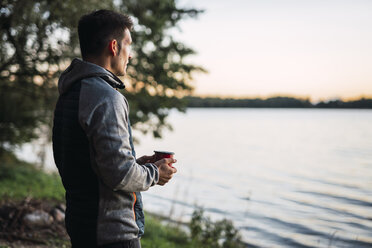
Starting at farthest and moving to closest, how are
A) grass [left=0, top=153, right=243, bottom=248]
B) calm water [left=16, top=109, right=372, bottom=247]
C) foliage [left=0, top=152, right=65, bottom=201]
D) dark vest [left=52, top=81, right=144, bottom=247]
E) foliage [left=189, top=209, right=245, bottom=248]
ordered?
calm water [left=16, top=109, right=372, bottom=247] < foliage [left=0, top=152, right=65, bottom=201] < foliage [left=189, top=209, right=245, bottom=248] < grass [left=0, top=153, right=243, bottom=248] < dark vest [left=52, top=81, right=144, bottom=247]

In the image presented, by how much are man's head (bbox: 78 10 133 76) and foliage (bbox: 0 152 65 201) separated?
6011 mm

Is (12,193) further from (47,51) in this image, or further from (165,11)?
(165,11)

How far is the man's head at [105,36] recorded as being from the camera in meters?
1.93

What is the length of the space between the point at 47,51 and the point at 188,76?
521 centimetres

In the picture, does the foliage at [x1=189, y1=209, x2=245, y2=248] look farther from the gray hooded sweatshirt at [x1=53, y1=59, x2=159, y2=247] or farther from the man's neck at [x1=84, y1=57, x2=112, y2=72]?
the man's neck at [x1=84, y1=57, x2=112, y2=72]

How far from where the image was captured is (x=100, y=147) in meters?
1.68

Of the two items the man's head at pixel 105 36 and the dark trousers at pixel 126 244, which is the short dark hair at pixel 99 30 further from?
the dark trousers at pixel 126 244

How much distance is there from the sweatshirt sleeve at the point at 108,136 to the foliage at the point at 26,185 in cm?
611

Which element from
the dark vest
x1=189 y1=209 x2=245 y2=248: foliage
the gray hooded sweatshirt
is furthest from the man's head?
x1=189 y1=209 x2=245 y2=248: foliage

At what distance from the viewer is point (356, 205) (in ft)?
39.2

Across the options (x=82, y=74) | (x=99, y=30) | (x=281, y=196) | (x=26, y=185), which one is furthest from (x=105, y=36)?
(x=281, y=196)

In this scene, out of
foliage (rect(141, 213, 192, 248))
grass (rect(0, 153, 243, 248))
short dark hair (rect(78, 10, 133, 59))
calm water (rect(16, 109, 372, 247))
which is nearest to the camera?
short dark hair (rect(78, 10, 133, 59))

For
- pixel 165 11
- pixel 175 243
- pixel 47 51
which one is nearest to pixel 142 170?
pixel 175 243

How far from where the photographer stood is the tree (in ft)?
21.8
